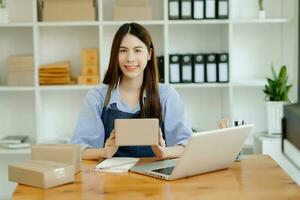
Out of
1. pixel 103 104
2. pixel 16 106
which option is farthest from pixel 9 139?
pixel 103 104

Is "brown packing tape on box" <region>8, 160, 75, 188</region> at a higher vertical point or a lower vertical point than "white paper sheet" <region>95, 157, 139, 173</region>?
higher

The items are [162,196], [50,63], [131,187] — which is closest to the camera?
[162,196]

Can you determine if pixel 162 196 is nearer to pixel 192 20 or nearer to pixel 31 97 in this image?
pixel 192 20

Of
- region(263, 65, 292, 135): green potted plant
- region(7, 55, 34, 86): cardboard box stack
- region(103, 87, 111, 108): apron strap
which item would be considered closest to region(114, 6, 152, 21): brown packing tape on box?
region(7, 55, 34, 86): cardboard box stack

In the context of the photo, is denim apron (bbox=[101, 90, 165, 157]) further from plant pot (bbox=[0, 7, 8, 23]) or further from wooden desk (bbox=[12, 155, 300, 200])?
plant pot (bbox=[0, 7, 8, 23])

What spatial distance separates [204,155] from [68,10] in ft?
7.78

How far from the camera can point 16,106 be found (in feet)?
14.4

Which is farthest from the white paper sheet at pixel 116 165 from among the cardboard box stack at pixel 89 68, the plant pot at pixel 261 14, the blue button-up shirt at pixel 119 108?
the plant pot at pixel 261 14

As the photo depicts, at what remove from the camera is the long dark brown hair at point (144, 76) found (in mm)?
2709

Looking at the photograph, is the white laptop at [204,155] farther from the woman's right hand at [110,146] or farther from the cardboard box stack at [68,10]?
the cardboard box stack at [68,10]

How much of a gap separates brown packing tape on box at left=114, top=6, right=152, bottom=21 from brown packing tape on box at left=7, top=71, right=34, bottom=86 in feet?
2.66

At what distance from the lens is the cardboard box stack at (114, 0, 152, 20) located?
402 centimetres

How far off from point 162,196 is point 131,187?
0.16 meters

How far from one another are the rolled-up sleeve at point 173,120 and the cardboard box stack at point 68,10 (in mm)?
1482
